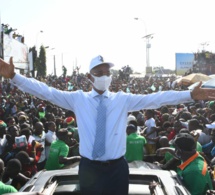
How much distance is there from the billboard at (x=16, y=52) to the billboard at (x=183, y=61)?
807 inches

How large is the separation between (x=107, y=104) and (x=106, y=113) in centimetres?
7

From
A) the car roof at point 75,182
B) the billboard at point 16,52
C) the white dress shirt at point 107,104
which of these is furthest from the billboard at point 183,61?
the white dress shirt at point 107,104

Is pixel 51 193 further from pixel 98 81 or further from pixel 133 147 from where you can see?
pixel 133 147

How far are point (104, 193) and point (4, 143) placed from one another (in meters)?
4.60

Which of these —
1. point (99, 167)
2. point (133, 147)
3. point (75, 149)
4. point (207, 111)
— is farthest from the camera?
point (207, 111)

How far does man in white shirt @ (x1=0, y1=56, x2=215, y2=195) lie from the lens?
113 inches

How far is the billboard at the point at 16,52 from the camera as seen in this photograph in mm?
29547

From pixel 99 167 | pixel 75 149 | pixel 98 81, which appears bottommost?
pixel 75 149

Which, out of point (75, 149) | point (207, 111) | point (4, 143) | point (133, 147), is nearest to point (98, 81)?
point (133, 147)

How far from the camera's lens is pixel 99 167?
288cm

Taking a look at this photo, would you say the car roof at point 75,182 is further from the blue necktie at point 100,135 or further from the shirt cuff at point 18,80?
the shirt cuff at point 18,80

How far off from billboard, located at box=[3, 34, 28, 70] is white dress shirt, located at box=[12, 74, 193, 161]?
2371 centimetres

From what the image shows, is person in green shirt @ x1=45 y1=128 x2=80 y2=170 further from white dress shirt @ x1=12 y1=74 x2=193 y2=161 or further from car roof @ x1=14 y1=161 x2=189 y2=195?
white dress shirt @ x1=12 y1=74 x2=193 y2=161

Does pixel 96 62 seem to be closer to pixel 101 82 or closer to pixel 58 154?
pixel 101 82
